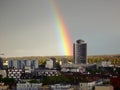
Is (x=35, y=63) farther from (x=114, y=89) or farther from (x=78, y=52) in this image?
(x=114, y=89)

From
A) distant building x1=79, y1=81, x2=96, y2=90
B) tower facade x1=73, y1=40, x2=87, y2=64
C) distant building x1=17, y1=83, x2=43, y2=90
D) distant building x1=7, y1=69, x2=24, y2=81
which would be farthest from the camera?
tower facade x1=73, y1=40, x2=87, y2=64

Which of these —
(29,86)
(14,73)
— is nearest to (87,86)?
(29,86)

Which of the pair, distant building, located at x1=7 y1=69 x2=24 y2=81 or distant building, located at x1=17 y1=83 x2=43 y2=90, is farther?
distant building, located at x1=7 y1=69 x2=24 y2=81

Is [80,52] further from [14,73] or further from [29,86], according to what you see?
[29,86]

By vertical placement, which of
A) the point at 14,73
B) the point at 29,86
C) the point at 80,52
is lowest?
the point at 29,86

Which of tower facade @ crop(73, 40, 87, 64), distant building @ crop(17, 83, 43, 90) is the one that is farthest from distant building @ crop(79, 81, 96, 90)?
tower facade @ crop(73, 40, 87, 64)

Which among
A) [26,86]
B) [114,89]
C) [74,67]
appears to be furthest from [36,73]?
[114,89]

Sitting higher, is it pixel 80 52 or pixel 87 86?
pixel 80 52

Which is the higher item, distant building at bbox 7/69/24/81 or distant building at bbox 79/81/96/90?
distant building at bbox 7/69/24/81

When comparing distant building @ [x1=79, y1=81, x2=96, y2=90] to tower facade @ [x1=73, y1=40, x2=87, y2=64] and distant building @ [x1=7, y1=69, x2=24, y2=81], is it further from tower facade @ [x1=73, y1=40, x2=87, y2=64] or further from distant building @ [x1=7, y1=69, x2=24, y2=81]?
tower facade @ [x1=73, y1=40, x2=87, y2=64]
